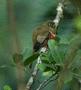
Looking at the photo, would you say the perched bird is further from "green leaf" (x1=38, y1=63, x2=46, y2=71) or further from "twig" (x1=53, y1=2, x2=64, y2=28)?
"green leaf" (x1=38, y1=63, x2=46, y2=71)

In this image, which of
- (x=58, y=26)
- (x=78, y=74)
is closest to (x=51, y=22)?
(x=58, y=26)

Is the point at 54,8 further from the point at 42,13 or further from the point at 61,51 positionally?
the point at 61,51

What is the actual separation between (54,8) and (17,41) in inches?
53.6

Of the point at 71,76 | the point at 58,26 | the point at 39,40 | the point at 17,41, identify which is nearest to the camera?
the point at 17,41

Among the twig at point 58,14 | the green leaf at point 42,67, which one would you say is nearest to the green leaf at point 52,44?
the green leaf at point 42,67

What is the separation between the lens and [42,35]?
5.15 ft

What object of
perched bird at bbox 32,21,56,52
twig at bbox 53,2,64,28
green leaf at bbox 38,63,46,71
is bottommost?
green leaf at bbox 38,63,46,71

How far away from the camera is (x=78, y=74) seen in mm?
1219

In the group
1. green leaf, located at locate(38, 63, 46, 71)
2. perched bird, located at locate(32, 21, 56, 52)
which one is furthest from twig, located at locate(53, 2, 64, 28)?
green leaf, located at locate(38, 63, 46, 71)

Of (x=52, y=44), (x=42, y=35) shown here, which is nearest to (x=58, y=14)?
(x=42, y=35)

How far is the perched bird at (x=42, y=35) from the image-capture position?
1534mm

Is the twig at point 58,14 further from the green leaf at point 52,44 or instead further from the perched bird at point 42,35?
the green leaf at point 52,44

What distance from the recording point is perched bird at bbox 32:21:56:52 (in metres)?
1.53

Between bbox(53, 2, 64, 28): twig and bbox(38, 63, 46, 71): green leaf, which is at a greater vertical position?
bbox(53, 2, 64, 28): twig
